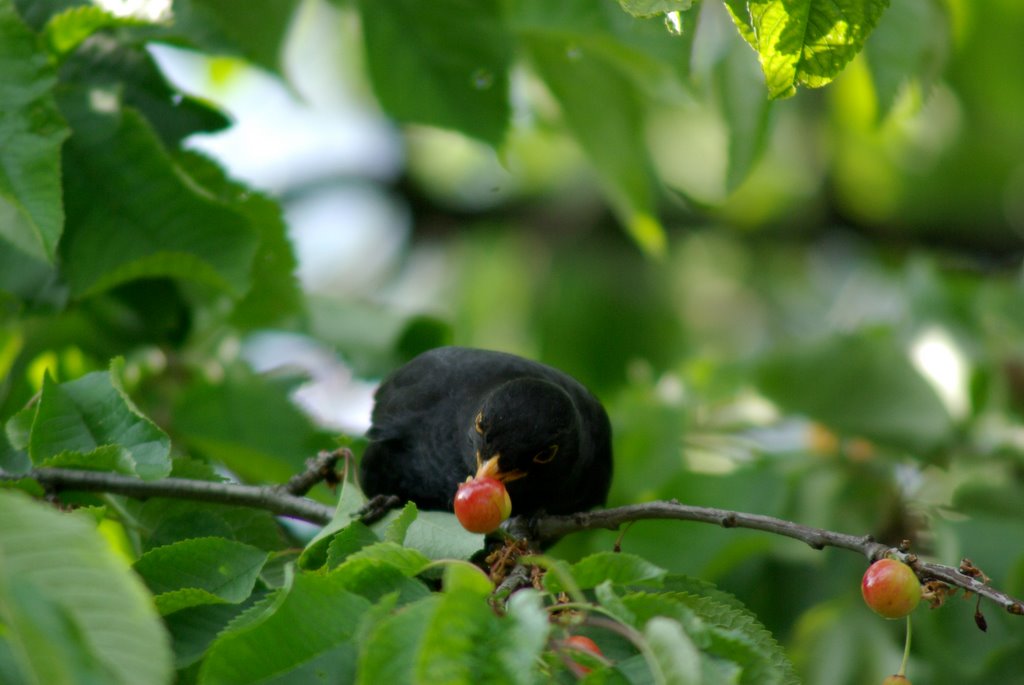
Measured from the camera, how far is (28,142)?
255 cm

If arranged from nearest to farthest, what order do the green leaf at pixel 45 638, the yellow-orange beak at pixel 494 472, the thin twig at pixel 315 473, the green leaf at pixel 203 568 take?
the green leaf at pixel 45 638 < the green leaf at pixel 203 568 < the thin twig at pixel 315 473 < the yellow-orange beak at pixel 494 472

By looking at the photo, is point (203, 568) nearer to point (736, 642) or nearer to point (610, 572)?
point (610, 572)

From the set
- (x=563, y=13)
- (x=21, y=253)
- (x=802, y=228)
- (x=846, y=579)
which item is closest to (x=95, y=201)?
(x=21, y=253)

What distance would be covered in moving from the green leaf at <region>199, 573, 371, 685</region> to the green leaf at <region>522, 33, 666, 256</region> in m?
2.20

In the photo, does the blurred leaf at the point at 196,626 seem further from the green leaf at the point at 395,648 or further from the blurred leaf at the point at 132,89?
the blurred leaf at the point at 132,89

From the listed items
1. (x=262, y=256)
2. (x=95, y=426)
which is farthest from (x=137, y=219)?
(x=95, y=426)

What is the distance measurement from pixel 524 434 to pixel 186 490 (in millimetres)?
1005

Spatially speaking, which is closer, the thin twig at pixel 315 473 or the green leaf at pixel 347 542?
the green leaf at pixel 347 542

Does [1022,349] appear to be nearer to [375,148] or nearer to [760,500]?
[760,500]

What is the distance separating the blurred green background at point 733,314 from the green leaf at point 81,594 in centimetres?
189

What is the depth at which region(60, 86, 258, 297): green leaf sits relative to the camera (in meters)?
3.15

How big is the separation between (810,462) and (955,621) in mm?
1011

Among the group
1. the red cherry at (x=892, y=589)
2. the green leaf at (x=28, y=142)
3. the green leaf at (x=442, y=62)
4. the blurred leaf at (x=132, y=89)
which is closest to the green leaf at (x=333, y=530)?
the green leaf at (x=28, y=142)

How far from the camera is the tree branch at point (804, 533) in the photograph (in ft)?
Answer: 6.22
